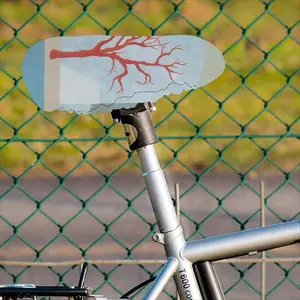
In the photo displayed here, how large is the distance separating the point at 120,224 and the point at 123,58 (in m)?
4.24

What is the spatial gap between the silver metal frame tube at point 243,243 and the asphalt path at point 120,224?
215 centimetres

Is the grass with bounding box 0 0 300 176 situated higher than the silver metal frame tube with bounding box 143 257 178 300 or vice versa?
the grass with bounding box 0 0 300 176

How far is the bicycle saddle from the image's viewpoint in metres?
1.87

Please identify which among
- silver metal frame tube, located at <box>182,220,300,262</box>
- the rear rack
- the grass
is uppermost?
the grass

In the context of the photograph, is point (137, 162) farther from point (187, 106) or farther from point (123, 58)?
point (187, 106)

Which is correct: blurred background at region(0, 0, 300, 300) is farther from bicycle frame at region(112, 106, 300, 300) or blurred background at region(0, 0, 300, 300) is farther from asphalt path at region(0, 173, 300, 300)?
bicycle frame at region(112, 106, 300, 300)

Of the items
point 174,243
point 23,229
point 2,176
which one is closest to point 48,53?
point 174,243

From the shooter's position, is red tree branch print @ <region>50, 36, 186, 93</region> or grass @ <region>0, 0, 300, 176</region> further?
grass @ <region>0, 0, 300, 176</region>

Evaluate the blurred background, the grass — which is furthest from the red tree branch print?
the grass

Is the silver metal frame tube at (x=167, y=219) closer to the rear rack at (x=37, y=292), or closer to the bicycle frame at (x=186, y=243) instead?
the bicycle frame at (x=186, y=243)

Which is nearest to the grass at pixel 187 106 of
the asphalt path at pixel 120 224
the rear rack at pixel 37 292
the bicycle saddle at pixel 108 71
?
the asphalt path at pixel 120 224

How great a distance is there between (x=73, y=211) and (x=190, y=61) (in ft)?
14.8

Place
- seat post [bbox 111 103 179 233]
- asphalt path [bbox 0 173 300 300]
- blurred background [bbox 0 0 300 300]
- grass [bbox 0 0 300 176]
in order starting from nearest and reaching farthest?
seat post [bbox 111 103 179 233], asphalt path [bbox 0 173 300 300], blurred background [bbox 0 0 300 300], grass [bbox 0 0 300 176]

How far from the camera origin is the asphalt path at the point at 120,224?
177 inches
